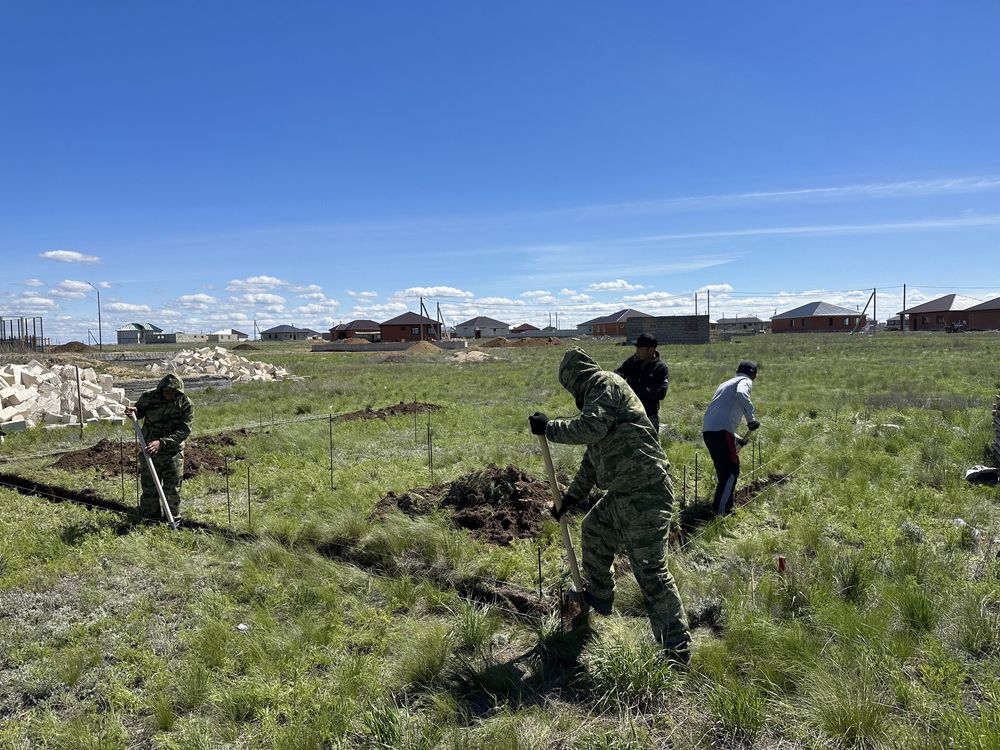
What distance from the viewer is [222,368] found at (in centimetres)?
2644

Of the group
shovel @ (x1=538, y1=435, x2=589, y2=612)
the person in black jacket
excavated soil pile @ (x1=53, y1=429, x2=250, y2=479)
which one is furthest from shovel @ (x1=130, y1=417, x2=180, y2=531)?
the person in black jacket

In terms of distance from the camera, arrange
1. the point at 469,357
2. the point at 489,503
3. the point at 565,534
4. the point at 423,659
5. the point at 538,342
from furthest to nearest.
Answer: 1. the point at 538,342
2. the point at 469,357
3. the point at 489,503
4. the point at 565,534
5. the point at 423,659

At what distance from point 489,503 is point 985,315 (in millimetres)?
84193

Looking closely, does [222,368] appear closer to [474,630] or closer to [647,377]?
[647,377]

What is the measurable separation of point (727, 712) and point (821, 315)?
3407 inches

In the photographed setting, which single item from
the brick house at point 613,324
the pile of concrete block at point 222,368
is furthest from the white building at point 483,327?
the pile of concrete block at point 222,368

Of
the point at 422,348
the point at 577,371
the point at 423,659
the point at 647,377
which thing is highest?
the point at 422,348

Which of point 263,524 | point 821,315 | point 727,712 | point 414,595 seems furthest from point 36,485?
point 821,315

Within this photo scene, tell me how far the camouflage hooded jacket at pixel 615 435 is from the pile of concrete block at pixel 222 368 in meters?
22.6

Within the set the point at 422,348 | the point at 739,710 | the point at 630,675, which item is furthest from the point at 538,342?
the point at 739,710

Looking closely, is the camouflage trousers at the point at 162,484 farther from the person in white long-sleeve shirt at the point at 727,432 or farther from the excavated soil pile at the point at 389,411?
the excavated soil pile at the point at 389,411

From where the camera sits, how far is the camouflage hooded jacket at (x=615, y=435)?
3.78 metres

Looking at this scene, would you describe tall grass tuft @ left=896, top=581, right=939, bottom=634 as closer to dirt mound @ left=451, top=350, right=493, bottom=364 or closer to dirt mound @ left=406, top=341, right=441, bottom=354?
dirt mound @ left=451, top=350, right=493, bottom=364

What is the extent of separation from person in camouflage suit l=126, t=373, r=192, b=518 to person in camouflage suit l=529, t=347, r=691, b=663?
4713mm
